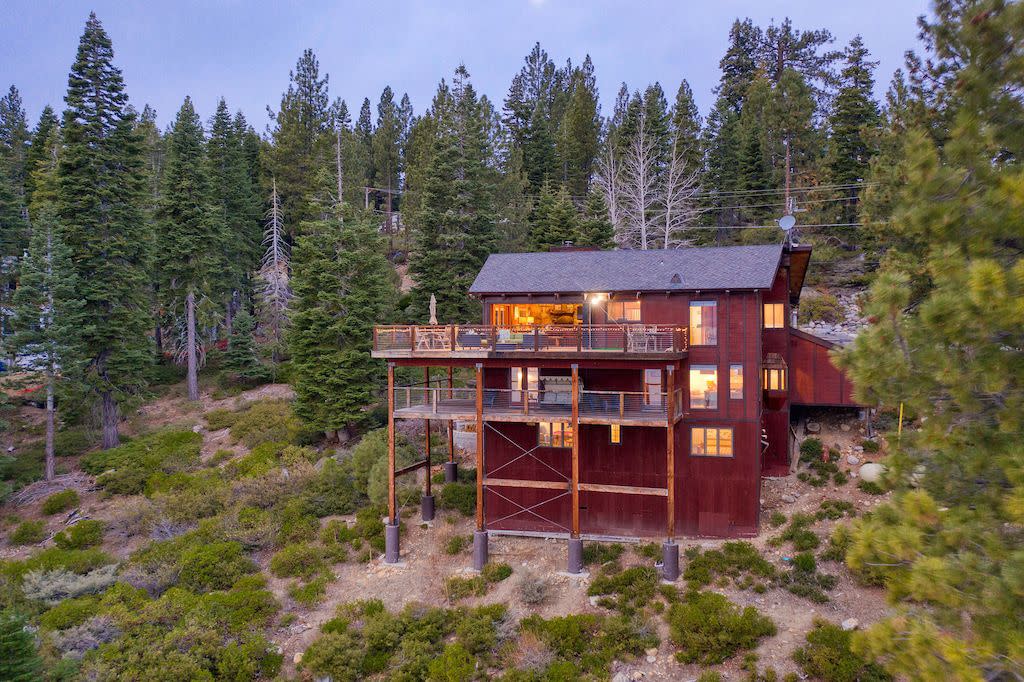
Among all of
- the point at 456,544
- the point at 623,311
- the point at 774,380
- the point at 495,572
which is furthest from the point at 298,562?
the point at 774,380

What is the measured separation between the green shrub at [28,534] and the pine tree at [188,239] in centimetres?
1431

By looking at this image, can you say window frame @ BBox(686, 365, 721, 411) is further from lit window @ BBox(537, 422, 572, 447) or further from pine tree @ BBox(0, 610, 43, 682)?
pine tree @ BBox(0, 610, 43, 682)

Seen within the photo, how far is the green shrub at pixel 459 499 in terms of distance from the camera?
71.2 feet

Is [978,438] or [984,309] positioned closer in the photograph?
[984,309]

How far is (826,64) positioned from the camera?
49938 mm

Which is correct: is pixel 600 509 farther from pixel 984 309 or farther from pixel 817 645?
pixel 984 309

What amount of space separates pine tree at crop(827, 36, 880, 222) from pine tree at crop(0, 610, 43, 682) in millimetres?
40202

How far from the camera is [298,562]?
61.0 feet

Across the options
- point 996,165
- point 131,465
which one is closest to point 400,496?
point 131,465

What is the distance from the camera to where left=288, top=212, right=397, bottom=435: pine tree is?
27.5m

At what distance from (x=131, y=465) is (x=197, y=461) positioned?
2769mm

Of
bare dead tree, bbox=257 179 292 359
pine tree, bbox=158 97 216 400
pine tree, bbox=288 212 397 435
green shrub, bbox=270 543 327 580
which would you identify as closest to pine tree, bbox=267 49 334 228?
bare dead tree, bbox=257 179 292 359

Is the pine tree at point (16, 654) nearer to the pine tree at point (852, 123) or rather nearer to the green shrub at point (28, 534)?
the green shrub at point (28, 534)

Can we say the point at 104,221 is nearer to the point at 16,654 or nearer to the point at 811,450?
the point at 16,654
